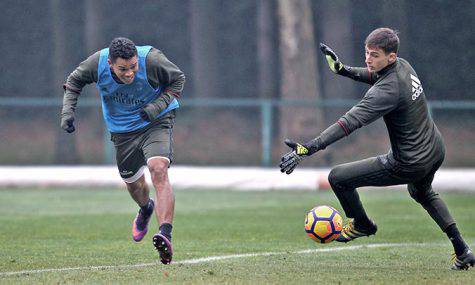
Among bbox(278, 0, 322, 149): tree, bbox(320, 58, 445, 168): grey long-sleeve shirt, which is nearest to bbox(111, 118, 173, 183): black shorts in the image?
bbox(320, 58, 445, 168): grey long-sleeve shirt

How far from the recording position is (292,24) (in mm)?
23984

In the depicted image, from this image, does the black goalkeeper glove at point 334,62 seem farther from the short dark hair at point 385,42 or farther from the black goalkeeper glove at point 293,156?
the black goalkeeper glove at point 293,156

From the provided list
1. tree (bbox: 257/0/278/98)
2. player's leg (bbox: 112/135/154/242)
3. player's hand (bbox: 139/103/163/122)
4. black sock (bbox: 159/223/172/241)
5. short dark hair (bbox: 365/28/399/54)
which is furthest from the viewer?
tree (bbox: 257/0/278/98)

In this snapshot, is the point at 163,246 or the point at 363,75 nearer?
the point at 163,246

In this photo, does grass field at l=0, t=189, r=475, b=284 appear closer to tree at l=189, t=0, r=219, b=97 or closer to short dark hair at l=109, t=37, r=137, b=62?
short dark hair at l=109, t=37, r=137, b=62

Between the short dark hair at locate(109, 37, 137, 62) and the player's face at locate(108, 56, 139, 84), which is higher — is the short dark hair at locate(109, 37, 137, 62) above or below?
above

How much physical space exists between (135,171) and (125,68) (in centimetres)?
124

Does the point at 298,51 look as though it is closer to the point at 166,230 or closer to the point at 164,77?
the point at 164,77

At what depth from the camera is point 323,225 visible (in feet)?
28.6

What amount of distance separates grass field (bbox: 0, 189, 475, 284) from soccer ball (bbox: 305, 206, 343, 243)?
26 centimetres

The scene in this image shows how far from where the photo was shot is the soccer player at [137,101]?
9133mm

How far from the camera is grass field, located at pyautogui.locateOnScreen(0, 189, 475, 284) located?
816 cm

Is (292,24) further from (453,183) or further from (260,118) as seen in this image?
(453,183)

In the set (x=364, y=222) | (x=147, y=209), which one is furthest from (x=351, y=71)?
(x=147, y=209)
